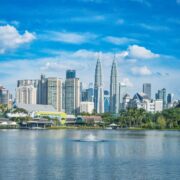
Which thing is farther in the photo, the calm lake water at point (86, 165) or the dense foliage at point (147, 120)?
the dense foliage at point (147, 120)

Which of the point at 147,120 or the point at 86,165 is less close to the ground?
the point at 147,120

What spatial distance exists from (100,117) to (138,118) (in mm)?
37463

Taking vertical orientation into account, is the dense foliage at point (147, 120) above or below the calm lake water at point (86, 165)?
above

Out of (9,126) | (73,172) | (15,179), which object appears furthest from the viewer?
(9,126)

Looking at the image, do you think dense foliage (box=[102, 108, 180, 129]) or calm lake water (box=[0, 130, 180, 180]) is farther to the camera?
dense foliage (box=[102, 108, 180, 129])

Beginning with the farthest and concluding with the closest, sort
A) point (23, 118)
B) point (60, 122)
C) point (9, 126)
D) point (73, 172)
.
Answer: point (60, 122) → point (23, 118) → point (9, 126) → point (73, 172)

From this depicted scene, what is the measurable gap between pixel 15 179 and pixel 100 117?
165 m

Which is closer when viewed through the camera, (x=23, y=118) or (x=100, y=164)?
(x=100, y=164)

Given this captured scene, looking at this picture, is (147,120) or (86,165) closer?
(86,165)

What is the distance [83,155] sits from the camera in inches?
1903

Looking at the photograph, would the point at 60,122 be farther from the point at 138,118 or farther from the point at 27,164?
the point at 27,164

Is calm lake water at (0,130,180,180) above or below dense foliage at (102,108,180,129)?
below

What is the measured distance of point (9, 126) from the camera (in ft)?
528

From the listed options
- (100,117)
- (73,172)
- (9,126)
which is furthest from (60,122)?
(73,172)
